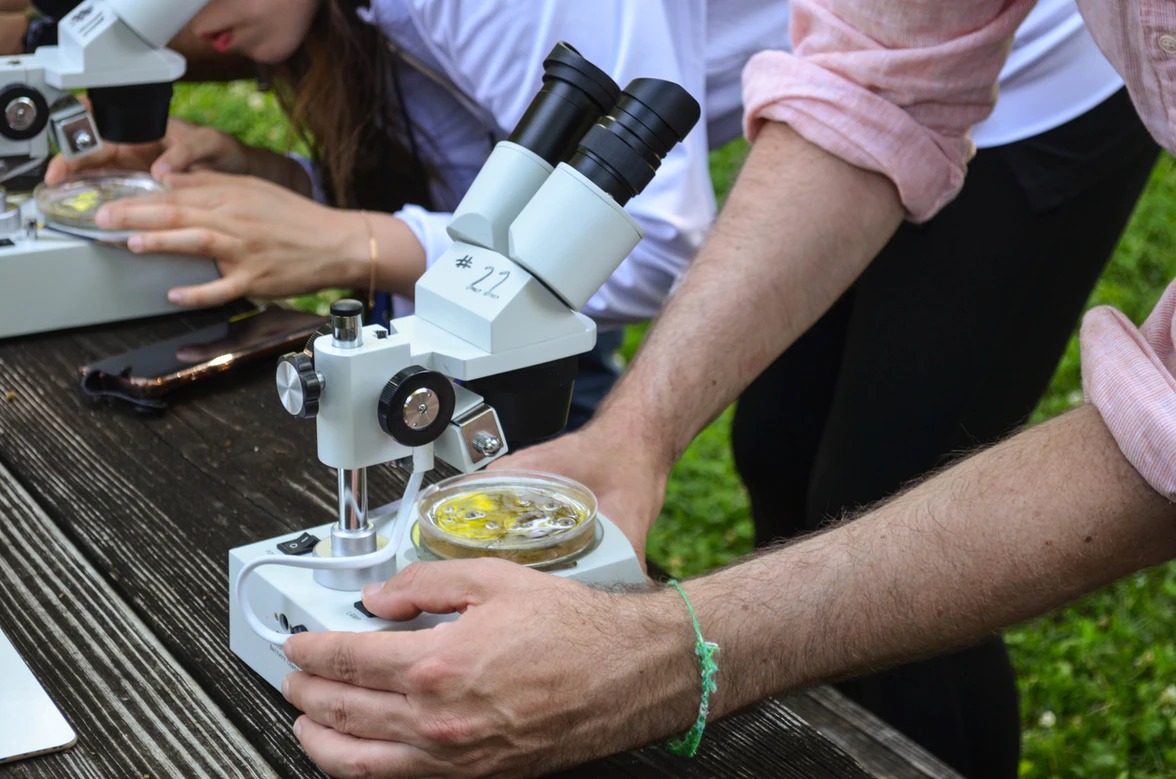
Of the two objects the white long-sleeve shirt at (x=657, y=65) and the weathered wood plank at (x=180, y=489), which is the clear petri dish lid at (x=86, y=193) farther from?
the white long-sleeve shirt at (x=657, y=65)

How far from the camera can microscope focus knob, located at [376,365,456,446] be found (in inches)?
31.9

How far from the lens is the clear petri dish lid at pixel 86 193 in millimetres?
1522

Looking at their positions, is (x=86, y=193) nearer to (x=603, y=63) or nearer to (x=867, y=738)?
(x=603, y=63)

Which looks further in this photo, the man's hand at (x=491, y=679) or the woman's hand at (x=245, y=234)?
the woman's hand at (x=245, y=234)

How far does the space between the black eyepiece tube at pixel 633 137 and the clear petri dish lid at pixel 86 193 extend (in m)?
0.88

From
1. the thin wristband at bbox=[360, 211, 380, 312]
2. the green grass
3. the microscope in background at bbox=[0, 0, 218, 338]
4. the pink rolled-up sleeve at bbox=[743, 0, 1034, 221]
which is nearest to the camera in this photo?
the pink rolled-up sleeve at bbox=[743, 0, 1034, 221]

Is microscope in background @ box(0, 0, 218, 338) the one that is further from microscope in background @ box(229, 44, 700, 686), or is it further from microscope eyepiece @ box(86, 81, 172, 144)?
microscope in background @ box(229, 44, 700, 686)

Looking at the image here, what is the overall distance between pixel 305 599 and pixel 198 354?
1.82 ft

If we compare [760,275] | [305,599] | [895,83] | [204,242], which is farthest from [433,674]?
[204,242]

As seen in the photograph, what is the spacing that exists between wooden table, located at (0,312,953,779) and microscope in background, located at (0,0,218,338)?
0.06 metres

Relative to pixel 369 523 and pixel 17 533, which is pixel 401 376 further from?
pixel 17 533

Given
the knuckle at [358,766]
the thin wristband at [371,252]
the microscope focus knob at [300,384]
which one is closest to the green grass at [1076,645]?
the thin wristband at [371,252]

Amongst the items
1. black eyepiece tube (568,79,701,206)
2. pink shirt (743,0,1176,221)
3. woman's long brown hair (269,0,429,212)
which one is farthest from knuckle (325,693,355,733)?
woman's long brown hair (269,0,429,212)

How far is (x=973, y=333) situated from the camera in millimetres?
1470
